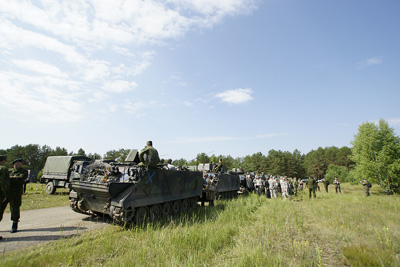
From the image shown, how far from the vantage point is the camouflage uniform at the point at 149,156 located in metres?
7.28

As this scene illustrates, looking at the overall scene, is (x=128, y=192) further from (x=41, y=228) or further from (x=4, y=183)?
(x=4, y=183)

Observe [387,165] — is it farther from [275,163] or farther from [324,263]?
[275,163]

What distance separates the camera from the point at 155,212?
788 cm

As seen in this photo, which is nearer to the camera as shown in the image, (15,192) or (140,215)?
(15,192)

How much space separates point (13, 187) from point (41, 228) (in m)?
1.54

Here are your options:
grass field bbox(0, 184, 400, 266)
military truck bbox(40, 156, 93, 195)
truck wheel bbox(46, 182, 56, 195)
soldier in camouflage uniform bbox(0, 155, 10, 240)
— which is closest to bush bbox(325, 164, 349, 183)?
grass field bbox(0, 184, 400, 266)

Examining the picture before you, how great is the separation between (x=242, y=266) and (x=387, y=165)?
31523 millimetres

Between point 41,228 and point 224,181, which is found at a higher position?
point 224,181

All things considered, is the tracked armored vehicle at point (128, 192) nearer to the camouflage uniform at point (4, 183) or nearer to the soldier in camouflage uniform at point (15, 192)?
the soldier in camouflage uniform at point (15, 192)

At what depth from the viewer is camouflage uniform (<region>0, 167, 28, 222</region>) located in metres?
5.95

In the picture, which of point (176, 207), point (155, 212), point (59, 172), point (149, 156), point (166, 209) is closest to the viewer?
point (149, 156)

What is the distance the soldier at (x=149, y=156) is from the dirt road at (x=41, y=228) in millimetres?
2368

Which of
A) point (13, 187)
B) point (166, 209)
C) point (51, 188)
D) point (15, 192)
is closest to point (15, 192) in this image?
point (15, 192)

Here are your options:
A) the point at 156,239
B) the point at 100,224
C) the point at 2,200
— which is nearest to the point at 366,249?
the point at 156,239
